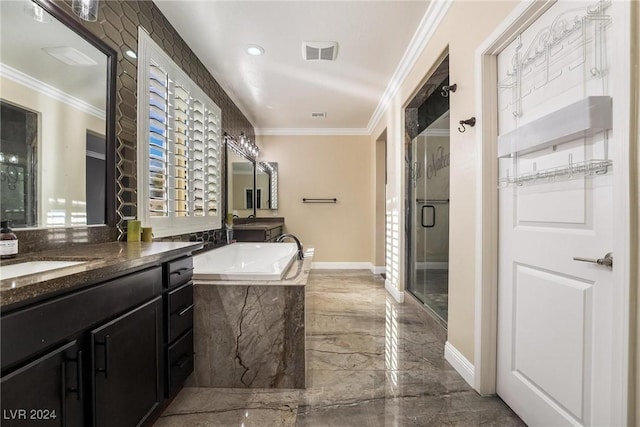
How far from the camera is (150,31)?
206cm

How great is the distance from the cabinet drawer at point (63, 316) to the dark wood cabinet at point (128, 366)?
0.19ft

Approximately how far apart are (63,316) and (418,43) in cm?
293

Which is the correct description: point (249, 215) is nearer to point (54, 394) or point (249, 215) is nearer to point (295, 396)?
point (295, 396)

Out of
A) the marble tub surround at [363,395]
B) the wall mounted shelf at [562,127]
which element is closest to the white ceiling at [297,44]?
the wall mounted shelf at [562,127]

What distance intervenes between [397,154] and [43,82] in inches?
124

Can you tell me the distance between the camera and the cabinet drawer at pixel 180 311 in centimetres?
147

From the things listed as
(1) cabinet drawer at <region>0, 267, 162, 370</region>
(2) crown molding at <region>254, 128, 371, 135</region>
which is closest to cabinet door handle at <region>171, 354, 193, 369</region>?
(1) cabinet drawer at <region>0, 267, 162, 370</region>

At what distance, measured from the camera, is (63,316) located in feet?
2.77

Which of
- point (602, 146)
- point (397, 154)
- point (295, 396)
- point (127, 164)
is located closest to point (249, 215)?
point (397, 154)

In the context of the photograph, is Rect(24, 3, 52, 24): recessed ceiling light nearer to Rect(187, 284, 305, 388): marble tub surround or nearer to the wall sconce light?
the wall sconce light

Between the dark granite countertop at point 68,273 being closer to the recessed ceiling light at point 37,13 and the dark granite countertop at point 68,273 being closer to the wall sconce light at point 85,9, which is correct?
the recessed ceiling light at point 37,13

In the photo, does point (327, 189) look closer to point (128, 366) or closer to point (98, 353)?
point (128, 366)

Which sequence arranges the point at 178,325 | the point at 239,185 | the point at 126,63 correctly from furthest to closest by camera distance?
the point at 239,185, the point at 126,63, the point at 178,325

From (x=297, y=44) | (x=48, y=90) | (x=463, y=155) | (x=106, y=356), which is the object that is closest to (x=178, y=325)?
(x=106, y=356)
